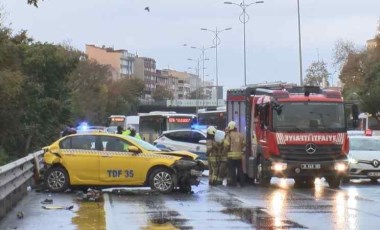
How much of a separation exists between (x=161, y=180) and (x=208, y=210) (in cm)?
394

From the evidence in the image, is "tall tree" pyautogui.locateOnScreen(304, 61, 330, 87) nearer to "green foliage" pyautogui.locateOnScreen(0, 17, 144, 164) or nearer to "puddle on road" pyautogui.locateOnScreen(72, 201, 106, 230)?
"green foliage" pyautogui.locateOnScreen(0, 17, 144, 164)

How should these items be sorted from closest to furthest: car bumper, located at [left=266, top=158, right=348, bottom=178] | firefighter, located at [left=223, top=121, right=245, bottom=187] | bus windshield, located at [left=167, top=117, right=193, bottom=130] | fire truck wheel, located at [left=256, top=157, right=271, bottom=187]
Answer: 1. car bumper, located at [left=266, top=158, right=348, bottom=178]
2. fire truck wheel, located at [left=256, top=157, right=271, bottom=187]
3. firefighter, located at [left=223, top=121, right=245, bottom=187]
4. bus windshield, located at [left=167, top=117, right=193, bottom=130]

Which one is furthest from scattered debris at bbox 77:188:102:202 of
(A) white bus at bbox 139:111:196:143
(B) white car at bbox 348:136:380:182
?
(A) white bus at bbox 139:111:196:143

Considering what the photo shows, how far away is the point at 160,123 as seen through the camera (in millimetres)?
49000

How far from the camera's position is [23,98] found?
36.7 metres

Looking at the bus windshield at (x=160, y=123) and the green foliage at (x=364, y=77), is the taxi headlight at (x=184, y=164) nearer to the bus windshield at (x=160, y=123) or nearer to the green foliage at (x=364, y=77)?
the bus windshield at (x=160, y=123)

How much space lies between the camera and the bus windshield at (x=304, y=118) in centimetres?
1941

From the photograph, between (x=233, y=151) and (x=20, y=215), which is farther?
(x=233, y=151)

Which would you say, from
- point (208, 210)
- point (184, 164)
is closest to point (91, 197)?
point (184, 164)

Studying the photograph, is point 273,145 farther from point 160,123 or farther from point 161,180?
point 160,123

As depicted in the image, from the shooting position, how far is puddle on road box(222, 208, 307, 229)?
1153cm

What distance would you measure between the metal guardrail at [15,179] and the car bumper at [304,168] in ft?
21.1

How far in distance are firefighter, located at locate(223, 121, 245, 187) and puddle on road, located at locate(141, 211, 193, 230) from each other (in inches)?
282

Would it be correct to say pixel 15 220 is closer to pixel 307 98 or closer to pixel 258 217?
pixel 258 217
